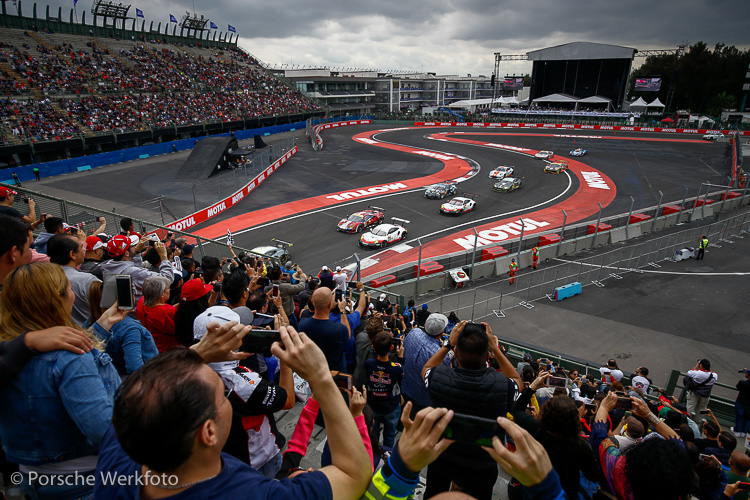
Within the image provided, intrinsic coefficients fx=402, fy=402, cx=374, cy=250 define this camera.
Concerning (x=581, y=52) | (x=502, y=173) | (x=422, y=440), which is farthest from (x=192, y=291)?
(x=581, y=52)

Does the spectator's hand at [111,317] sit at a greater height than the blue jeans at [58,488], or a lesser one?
greater

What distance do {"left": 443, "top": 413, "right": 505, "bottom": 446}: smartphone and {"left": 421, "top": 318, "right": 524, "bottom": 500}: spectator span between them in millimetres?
1278

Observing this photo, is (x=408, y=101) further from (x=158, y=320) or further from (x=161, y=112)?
(x=158, y=320)

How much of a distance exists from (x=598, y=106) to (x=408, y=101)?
46.6m

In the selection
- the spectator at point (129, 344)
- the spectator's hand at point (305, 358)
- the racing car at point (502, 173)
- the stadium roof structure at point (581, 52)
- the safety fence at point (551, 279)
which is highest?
the stadium roof structure at point (581, 52)

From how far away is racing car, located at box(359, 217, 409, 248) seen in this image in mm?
22438

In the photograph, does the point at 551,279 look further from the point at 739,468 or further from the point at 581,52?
the point at 581,52

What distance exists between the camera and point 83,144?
3981cm

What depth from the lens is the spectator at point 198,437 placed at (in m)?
1.50

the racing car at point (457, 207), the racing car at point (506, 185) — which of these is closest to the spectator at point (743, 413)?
the racing car at point (457, 207)

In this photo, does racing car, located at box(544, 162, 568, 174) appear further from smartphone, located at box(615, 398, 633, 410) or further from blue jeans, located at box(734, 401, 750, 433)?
smartphone, located at box(615, 398, 633, 410)

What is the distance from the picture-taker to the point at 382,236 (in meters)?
22.7

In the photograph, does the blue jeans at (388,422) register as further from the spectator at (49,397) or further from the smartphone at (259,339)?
the spectator at (49,397)

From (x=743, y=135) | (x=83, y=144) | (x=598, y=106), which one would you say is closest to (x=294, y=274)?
(x=83, y=144)
